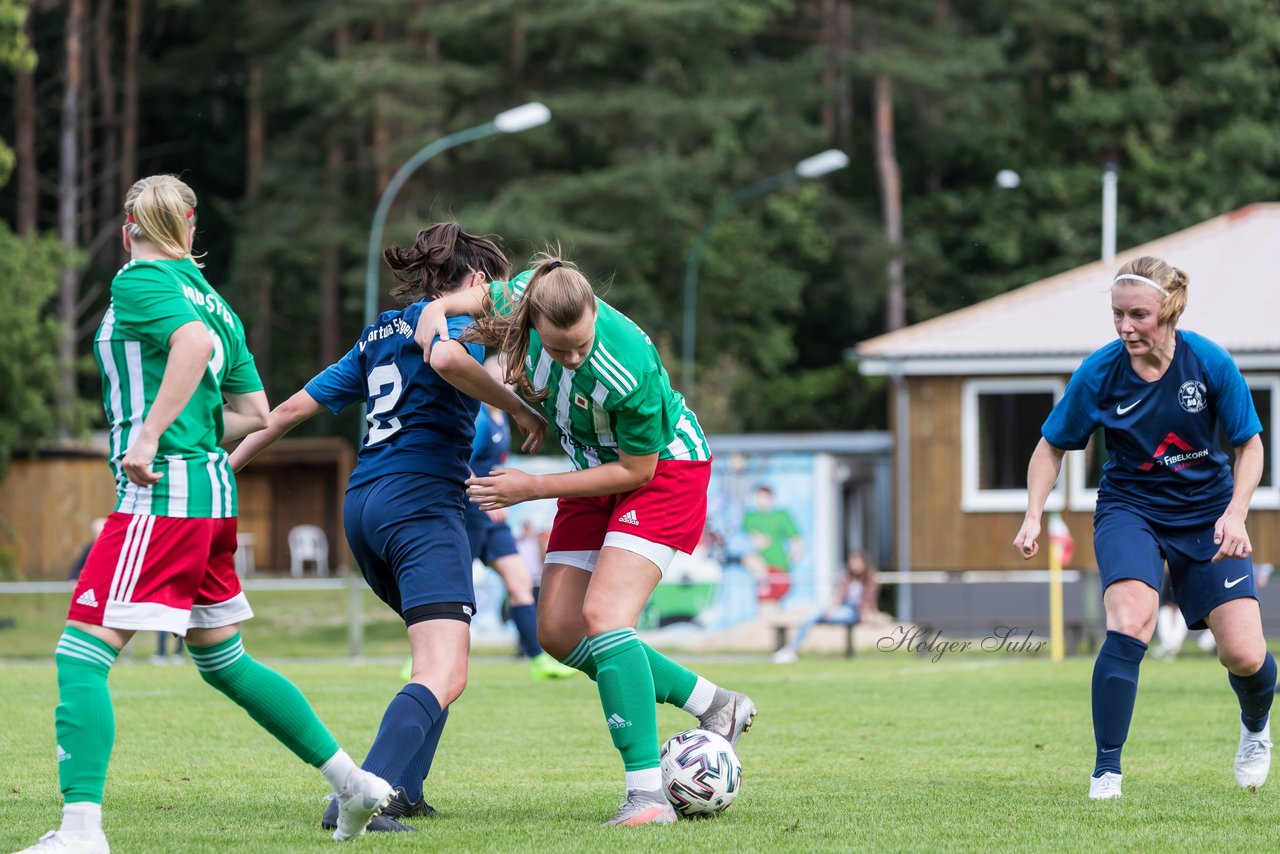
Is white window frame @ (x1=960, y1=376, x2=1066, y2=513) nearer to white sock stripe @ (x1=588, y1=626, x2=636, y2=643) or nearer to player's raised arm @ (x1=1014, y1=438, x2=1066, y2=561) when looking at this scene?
player's raised arm @ (x1=1014, y1=438, x2=1066, y2=561)

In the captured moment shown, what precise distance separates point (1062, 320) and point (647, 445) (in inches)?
875

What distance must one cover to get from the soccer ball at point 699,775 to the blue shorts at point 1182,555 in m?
1.63

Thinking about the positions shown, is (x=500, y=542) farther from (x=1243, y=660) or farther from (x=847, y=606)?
(x=1243, y=660)

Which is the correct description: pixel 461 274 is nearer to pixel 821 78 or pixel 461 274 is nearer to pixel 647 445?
pixel 647 445

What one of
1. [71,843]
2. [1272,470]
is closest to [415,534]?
[71,843]

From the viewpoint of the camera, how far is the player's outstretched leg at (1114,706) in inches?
266

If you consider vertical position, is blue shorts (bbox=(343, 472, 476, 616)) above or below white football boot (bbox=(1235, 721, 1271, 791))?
above

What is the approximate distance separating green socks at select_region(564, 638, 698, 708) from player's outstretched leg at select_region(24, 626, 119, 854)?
1.72 meters

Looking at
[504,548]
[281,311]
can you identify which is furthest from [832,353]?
[504,548]

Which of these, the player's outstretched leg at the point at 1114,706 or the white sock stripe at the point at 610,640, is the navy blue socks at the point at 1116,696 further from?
the white sock stripe at the point at 610,640

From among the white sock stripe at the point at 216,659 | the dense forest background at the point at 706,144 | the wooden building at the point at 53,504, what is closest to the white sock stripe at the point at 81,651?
the white sock stripe at the point at 216,659

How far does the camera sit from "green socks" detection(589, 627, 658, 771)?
6055mm

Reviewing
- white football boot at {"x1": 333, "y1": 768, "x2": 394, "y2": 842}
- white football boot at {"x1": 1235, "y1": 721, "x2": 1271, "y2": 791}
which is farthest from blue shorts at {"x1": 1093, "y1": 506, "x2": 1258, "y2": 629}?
white football boot at {"x1": 333, "y1": 768, "x2": 394, "y2": 842}

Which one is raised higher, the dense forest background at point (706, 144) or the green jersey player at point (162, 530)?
the dense forest background at point (706, 144)
